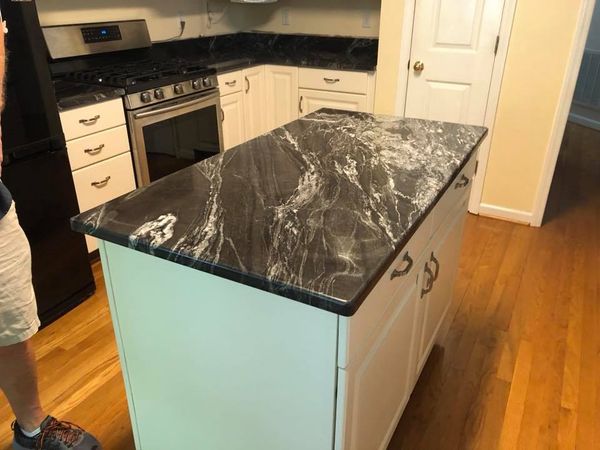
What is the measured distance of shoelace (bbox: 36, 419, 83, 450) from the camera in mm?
1531

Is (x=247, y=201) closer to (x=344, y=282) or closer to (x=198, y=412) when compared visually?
(x=344, y=282)

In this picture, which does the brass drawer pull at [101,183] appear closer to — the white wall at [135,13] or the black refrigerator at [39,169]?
the black refrigerator at [39,169]

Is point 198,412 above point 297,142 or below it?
below

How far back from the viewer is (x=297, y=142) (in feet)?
5.73

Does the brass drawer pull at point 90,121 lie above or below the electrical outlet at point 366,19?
below

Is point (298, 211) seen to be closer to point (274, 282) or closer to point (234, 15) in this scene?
point (274, 282)

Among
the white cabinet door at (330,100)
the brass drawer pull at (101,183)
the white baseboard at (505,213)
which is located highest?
the white cabinet door at (330,100)

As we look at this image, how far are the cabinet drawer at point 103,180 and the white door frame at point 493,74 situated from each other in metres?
1.85

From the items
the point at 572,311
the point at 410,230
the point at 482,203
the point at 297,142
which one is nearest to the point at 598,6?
the point at 482,203

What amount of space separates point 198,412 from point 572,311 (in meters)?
1.94

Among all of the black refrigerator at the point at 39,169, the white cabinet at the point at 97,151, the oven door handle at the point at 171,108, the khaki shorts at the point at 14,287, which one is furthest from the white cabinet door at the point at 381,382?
the oven door handle at the point at 171,108

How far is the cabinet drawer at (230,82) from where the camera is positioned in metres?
3.44

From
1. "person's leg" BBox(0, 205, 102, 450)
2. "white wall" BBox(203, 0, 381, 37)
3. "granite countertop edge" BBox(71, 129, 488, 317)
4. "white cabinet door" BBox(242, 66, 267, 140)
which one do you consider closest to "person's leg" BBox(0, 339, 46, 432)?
"person's leg" BBox(0, 205, 102, 450)

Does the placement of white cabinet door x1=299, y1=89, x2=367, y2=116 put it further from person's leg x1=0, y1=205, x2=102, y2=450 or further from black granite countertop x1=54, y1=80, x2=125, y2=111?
person's leg x1=0, y1=205, x2=102, y2=450
